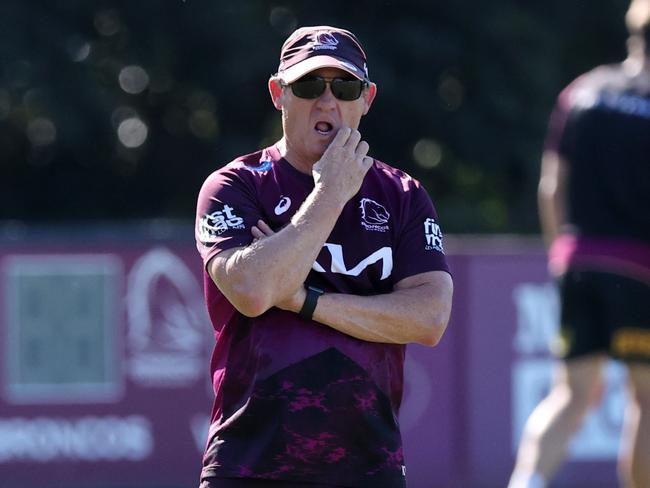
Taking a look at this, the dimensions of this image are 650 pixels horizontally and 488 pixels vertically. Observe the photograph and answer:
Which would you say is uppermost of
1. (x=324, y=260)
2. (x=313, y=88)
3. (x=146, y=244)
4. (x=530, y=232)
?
(x=530, y=232)

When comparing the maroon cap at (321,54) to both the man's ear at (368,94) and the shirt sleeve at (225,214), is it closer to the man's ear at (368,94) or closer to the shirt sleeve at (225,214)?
the man's ear at (368,94)

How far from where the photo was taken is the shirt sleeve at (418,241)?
4082mm

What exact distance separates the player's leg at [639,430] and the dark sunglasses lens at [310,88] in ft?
8.24

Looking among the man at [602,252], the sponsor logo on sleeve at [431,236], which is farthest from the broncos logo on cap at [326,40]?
the man at [602,252]

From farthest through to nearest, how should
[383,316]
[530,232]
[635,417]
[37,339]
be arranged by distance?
1. [530,232]
2. [37,339]
3. [635,417]
4. [383,316]

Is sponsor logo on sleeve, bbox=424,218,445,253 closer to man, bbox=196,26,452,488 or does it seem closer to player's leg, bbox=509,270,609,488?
man, bbox=196,26,452,488

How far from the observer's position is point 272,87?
4168 millimetres

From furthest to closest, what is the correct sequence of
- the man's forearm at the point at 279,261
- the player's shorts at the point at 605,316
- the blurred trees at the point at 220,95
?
the blurred trees at the point at 220,95
the player's shorts at the point at 605,316
the man's forearm at the point at 279,261

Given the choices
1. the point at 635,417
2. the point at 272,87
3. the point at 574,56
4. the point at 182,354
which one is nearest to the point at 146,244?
the point at 182,354

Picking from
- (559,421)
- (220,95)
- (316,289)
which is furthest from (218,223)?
(220,95)

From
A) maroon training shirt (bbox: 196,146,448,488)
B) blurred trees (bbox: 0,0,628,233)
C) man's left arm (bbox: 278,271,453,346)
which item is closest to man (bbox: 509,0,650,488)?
man's left arm (bbox: 278,271,453,346)

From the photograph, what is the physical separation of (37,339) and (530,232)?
34.9 ft

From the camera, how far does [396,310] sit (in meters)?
3.96

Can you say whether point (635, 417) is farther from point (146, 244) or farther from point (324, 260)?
point (146, 244)
